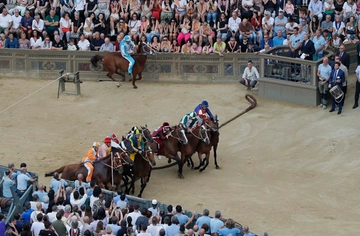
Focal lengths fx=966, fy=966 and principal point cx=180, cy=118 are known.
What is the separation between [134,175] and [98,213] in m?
4.65

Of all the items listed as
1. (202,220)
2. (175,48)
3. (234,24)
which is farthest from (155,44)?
(202,220)

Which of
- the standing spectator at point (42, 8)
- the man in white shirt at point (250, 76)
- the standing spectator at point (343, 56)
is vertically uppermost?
the standing spectator at point (42, 8)

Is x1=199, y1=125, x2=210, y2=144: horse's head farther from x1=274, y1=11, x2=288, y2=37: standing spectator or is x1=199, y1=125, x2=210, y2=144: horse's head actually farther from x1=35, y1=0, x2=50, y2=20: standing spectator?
x1=35, y1=0, x2=50, y2=20: standing spectator

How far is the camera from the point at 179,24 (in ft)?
119

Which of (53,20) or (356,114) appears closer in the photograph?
(356,114)

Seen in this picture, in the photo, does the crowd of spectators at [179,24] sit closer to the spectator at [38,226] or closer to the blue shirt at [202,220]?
the blue shirt at [202,220]

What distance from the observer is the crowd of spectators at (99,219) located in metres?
20.7

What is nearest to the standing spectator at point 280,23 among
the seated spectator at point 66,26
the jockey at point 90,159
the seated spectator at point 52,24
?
the seated spectator at point 66,26

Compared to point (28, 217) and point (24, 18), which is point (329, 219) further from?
point (24, 18)

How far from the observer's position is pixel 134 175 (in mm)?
26078

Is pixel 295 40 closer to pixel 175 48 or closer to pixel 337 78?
pixel 337 78

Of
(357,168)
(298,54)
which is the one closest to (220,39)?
(298,54)

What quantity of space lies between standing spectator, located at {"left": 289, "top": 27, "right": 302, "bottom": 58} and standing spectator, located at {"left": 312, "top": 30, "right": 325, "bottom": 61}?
0.56 m

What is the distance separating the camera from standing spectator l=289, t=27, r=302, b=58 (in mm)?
33594
